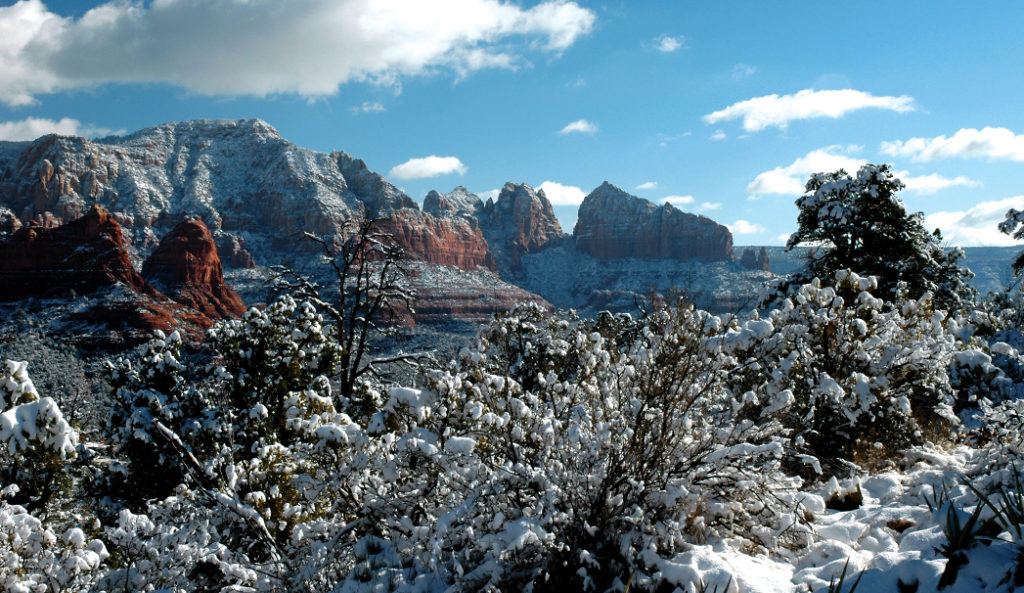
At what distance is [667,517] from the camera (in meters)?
4.06

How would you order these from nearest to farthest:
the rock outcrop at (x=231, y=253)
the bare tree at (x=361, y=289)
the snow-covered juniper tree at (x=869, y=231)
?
1. the bare tree at (x=361, y=289)
2. the snow-covered juniper tree at (x=869, y=231)
3. the rock outcrop at (x=231, y=253)

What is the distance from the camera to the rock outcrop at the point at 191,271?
92.4 metres

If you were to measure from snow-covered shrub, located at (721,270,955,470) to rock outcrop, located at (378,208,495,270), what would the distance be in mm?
145350

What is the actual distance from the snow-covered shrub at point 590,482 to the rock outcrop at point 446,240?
147 meters

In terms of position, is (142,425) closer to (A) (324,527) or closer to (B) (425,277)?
(A) (324,527)

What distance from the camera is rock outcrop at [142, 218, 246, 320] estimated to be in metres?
92.4

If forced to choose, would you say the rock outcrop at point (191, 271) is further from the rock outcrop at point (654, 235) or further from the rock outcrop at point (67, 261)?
→ the rock outcrop at point (654, 235)


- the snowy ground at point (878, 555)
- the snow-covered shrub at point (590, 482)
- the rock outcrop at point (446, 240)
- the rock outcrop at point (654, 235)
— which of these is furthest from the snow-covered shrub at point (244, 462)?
the rock outcrop at point (654, 235)

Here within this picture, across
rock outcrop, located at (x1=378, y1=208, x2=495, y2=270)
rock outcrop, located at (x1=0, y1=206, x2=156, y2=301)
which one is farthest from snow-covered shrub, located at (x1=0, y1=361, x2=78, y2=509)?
rock outcrop, located at (x1=378, y1=208, x2=495, y2=270)

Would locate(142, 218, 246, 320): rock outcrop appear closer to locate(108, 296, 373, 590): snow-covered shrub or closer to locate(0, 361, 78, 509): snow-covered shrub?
locate(108, 296, 373, 590): snow-covered shrub

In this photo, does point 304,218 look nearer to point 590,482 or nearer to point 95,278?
point 95,278

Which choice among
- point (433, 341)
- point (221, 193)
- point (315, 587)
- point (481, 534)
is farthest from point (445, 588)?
point (221, 193)

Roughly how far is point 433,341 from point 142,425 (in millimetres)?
85044

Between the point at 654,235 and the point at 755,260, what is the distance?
109 feet
